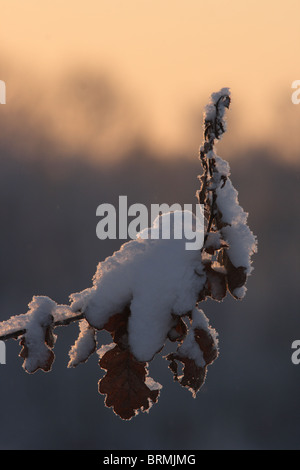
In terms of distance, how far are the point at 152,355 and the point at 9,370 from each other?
107 ft

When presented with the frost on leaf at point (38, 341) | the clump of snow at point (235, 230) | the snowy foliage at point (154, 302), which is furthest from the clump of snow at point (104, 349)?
the clump of snow at point (235, 230)

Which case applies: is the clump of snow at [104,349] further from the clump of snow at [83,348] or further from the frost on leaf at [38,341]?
the frost on leaf at [38,341]

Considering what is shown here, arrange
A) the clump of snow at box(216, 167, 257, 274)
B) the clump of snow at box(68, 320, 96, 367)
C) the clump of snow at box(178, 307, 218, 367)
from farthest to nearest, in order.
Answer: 1. the clump of snow at box(68, 320, 96, 367)
2. the clump of snow at box(178, 307, 218, 367)
3. the clump of snow at box(216, 167, 257, 274)

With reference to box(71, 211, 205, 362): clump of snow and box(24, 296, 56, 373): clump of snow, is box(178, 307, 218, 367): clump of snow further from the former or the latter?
box(24, 296, 56, 373): clump of snow

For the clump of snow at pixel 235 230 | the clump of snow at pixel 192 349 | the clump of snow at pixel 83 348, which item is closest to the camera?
the clump of snow at pixel 235 230

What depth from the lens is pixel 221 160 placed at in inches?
67.6

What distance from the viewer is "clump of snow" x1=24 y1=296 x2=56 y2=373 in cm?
196

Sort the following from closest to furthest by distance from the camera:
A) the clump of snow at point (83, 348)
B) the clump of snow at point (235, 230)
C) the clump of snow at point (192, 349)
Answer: the clump of snow at point (235, 230)
the clump of snow at point (192, 349)
the clump of snow at point (83, 348)

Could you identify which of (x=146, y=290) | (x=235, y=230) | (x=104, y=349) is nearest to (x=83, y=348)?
(x=104, y=349)

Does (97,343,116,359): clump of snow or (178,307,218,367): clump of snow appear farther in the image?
(97,343,116,359): clump of snow

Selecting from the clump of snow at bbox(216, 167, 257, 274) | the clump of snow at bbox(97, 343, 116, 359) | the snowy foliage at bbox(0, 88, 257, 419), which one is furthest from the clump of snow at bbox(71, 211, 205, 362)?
the clump of snow at bbox(97, 343, 116, 359)

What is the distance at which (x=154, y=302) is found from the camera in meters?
1.83

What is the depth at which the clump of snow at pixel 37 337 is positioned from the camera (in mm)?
1964

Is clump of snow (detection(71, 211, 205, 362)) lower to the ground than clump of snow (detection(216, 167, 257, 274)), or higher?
lower
